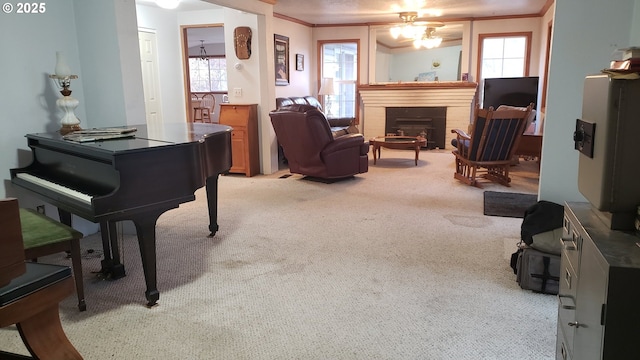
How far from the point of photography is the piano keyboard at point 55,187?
2282 millimetres

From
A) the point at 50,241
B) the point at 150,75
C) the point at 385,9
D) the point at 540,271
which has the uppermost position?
the point at 385,9

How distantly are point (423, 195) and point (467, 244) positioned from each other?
1.57m

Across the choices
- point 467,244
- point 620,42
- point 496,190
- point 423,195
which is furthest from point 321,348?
point 496,190

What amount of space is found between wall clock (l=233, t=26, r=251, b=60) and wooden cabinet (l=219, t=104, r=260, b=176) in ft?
2.40

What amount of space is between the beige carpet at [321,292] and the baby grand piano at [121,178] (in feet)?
1.07

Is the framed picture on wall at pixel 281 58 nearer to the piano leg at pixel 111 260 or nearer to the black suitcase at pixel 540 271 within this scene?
the piano leg at pixel 111 260

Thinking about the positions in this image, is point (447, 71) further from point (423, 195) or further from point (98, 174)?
point (98, 174)

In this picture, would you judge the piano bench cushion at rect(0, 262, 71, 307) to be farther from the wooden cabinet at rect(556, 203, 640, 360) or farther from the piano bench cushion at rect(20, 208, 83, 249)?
the wooden cabinet at rect(556, 203, 640, 360)

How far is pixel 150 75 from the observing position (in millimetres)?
6648

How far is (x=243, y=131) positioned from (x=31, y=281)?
451cm

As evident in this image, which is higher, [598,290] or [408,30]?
[408,30]

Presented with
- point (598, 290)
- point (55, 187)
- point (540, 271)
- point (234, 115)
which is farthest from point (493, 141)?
point (55, 187)

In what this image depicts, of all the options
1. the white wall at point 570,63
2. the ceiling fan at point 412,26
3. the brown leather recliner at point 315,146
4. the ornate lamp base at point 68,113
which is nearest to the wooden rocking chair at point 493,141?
the brown leather recliner at point 315,146

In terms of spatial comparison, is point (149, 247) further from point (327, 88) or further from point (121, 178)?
point (327, 88)
